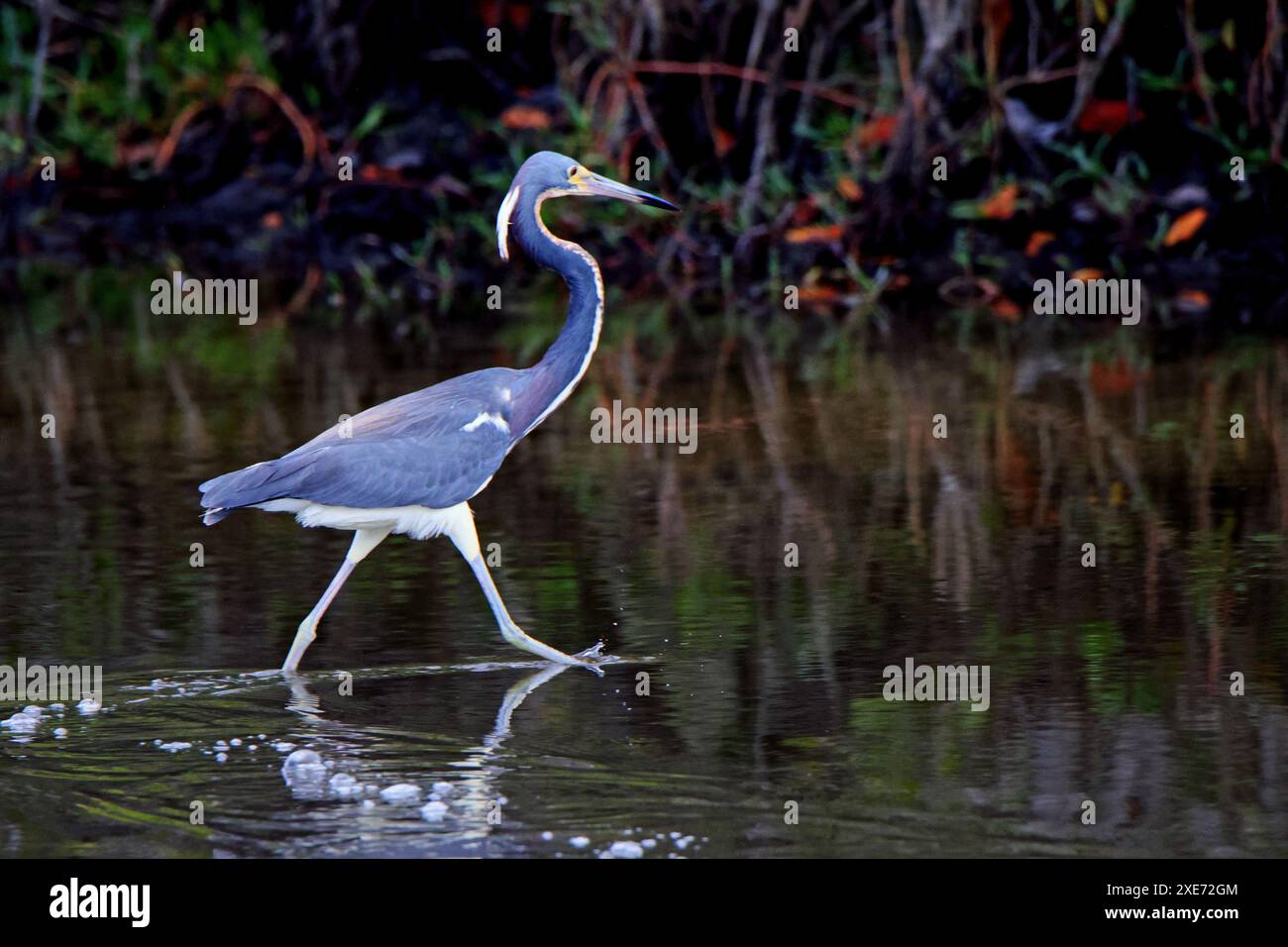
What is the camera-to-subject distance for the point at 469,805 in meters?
6.09

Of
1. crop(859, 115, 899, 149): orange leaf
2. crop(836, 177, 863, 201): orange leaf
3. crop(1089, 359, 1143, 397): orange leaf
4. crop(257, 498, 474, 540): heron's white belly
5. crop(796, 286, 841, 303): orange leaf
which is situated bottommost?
crop(257, 498, 474, 540): heron's white belly

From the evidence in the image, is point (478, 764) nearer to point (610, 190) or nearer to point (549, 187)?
point (549, 187)

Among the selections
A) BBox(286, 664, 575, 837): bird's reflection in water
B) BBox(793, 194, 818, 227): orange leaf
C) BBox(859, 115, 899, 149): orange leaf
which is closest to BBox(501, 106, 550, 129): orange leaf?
BBox(793, 194, 818, 227): orange leaf

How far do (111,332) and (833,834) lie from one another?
9.97 m

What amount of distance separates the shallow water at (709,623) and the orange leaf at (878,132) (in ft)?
12.8

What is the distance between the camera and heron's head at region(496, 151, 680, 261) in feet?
26.7

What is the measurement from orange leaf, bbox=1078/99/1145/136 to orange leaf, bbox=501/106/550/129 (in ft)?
13.2

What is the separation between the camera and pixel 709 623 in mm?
7953

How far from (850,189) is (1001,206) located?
101cm

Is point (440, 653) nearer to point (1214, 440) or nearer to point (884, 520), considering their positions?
point (884, 520)

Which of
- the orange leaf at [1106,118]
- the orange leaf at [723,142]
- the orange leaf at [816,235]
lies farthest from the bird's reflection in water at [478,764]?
the orange leaf at [723,142]

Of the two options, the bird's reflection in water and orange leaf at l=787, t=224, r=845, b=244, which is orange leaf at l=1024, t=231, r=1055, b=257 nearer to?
orange leaf at l=787, t=224, r=845, b=244

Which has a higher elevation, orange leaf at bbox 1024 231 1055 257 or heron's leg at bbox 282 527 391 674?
orange leaf at bbox 1024 231 1055 257
